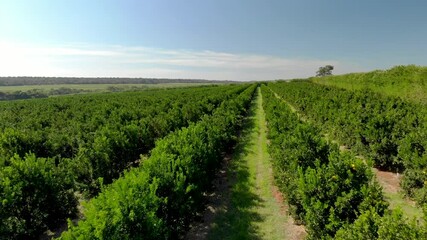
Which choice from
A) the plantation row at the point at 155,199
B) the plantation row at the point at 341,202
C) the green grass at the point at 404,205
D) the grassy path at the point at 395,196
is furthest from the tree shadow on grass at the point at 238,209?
the green grass at the point at 404,205

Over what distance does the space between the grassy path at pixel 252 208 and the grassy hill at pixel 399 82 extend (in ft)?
52.8

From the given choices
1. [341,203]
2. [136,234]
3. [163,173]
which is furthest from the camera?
[163,173]

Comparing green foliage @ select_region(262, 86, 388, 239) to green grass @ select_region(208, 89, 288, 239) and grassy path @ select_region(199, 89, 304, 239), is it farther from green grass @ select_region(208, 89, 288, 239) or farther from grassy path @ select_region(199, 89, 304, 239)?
green grass @ select_region(208, 89, 288, 239)

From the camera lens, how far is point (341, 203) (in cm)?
748

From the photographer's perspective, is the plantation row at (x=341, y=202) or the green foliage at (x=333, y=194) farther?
the green foliage at (x=333, y=194)

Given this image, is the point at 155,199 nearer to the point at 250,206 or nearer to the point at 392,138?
the point at 250,206

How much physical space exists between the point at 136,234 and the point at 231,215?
5489 mm

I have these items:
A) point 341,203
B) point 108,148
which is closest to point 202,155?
point 108,148

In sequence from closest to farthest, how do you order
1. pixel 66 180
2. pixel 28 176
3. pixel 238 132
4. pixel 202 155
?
pixel 28 176
pixel 66 180
pixel 202 155
pixel 238 132

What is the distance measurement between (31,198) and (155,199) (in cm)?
558

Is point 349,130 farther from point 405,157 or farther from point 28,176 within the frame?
point 28,176

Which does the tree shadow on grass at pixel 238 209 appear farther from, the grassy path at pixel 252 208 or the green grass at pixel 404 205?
the green grass at pixel 404 205

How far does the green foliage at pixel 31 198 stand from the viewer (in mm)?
9203

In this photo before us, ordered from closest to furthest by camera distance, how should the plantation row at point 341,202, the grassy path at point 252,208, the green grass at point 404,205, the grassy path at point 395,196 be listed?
the plantation row at point 341,202, the grassy path at point 252,208, the green grass at point 404,205, the grassy path at point 395,196
